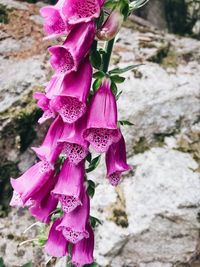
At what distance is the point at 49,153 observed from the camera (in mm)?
1249

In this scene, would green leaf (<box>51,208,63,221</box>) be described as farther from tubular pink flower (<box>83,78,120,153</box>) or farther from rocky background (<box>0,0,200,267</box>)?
rocky background (<box>0,0,200,267</box>)

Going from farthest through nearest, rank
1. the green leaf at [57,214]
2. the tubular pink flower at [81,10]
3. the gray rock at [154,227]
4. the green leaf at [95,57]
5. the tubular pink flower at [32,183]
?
the gray rock at [154,227] → the green leaf at [57,214] → the tubular pink flower at [32,183] → the green leaf at [95,57] → the tubular pink flower at [81,10]

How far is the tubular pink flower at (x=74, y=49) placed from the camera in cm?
110

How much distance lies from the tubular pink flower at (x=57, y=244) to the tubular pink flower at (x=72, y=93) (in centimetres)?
37

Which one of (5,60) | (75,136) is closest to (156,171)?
(5,60)

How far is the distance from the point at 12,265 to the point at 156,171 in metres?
0.88

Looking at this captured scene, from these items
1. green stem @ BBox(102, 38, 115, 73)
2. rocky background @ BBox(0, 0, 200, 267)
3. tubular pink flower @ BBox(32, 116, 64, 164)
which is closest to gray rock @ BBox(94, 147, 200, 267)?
rocky background @ BBox(0, 0, 200, 267)

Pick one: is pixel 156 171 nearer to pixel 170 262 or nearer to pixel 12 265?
pixel 170 262

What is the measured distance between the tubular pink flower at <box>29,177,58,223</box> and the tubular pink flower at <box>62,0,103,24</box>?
0.45 meters

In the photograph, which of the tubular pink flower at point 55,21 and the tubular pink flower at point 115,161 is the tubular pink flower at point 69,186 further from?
the tubular pink flower at point 55,21

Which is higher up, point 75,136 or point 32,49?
point 75,136

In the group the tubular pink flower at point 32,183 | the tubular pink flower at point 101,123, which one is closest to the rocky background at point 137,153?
the tubular pink flower at point 32,183

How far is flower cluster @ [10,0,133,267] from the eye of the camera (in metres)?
1.11

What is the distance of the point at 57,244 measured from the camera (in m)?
1.35
